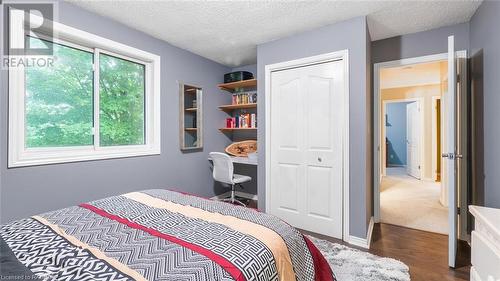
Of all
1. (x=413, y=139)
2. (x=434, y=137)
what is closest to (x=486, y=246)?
(x=434, y=137)

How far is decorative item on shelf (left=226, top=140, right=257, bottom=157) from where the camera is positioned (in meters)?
3.84

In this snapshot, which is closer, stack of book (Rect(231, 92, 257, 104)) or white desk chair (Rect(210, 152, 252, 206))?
white desk chair (Rect(210, 152, 252, 206))

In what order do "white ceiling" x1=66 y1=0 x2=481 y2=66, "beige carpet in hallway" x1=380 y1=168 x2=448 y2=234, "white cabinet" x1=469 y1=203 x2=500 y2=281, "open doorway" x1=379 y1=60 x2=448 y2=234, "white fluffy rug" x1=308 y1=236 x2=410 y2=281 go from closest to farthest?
"white cabinet" x1=469 y1=203 x2=500 y2=281, "white fluffy rug" x1=308 y1=236 x2=410 y2=281, "white ceiling" x1=66 y1=0 x2=481 y2=66, "beige carpet in hallway" x1=380 y1=168 x2=448 y2=234, "open doorway" x1=379 y1=60 x2=448 y2=234

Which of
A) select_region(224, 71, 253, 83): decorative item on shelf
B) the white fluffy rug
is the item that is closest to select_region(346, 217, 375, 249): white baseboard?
the white fluffy rug

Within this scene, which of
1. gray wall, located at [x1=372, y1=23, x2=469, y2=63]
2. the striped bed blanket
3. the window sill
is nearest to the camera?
the striped bed blanket

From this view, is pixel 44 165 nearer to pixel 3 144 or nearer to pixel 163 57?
pixel 3 144

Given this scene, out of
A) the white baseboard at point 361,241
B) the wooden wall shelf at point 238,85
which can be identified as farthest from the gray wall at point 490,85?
the wooden wall shelf at point 238,85

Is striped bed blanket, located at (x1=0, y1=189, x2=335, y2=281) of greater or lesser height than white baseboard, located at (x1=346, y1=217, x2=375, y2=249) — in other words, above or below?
above

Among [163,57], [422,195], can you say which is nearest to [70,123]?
[163,57]

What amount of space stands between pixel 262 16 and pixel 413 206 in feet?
11.8

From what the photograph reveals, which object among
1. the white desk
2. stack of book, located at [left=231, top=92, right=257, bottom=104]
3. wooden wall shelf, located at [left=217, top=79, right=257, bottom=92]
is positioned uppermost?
wooden wall shelf, located at [left=217, top=79, right=257, bottom=92]

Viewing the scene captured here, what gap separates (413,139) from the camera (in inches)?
239

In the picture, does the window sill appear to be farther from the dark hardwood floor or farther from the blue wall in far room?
the blue wall in far room

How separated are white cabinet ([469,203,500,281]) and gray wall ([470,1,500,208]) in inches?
35.1
